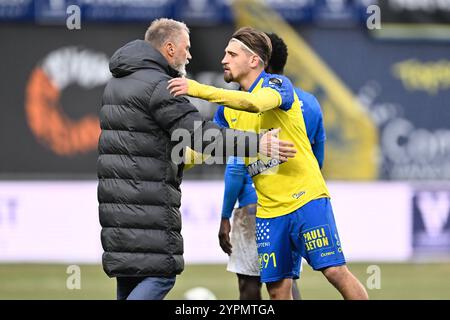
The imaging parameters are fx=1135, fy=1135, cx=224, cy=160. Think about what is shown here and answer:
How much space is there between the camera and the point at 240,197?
29.0 feet

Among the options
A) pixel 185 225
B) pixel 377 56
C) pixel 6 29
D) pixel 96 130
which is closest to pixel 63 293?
pixel 185 225

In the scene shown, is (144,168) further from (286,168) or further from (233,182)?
(233,182)

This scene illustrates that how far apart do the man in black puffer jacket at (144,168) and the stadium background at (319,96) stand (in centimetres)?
807

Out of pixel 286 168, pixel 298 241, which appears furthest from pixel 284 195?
pixel 298 241

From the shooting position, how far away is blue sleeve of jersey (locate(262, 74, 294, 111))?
6.94 metres

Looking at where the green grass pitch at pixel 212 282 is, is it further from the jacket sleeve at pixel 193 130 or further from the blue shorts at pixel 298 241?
the jacket sleeve at pixel 193 130

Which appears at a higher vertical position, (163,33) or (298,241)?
(163,33)

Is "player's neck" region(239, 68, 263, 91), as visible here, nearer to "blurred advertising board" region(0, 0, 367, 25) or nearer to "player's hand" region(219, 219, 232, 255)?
"player's hand" region(219, 219, 232, 255)

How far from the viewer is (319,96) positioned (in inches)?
627

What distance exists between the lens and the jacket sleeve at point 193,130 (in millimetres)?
6418

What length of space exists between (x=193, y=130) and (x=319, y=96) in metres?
9.68

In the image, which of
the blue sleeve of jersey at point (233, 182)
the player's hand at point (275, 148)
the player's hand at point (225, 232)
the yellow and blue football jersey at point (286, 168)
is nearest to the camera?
the player's hand at point (275, 148)

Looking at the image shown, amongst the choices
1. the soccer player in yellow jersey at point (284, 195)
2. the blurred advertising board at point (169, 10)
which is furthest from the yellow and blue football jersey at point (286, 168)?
the blurred advertising board at point (169, 10)

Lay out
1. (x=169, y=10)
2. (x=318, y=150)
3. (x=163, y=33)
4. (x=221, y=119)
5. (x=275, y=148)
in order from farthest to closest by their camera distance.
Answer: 1. (x=169, y=10)
2. (x=318, y=150)
3. (x=221, y=119)
4. (x=163, y=33)
5. (x=275, y=148)
